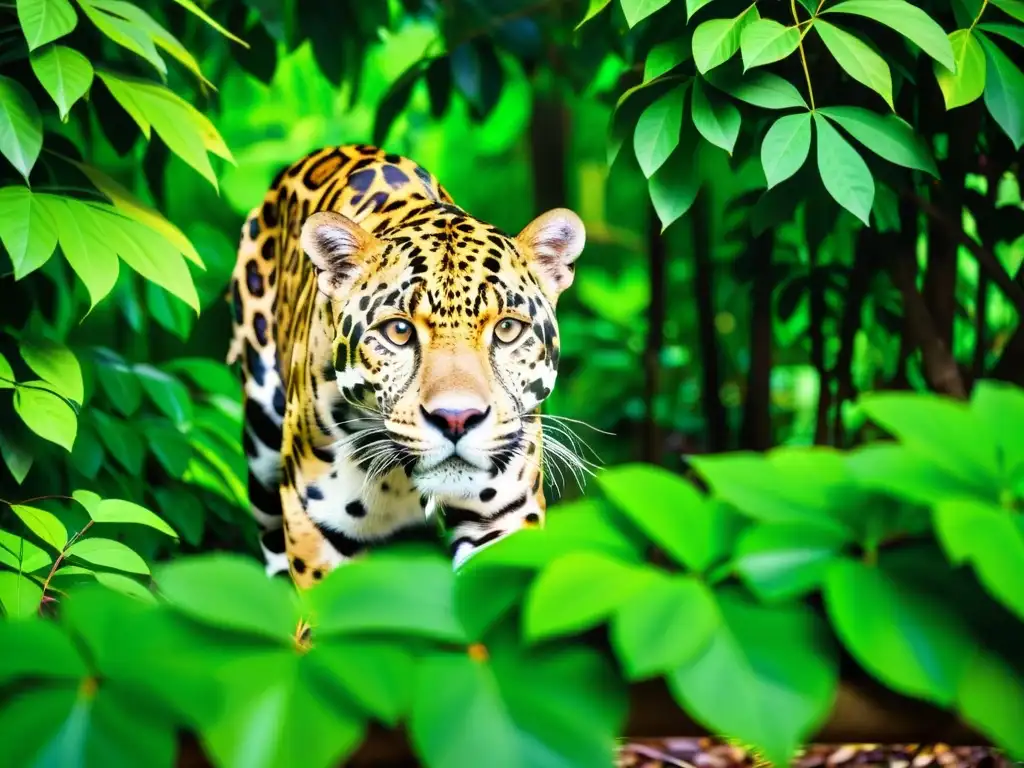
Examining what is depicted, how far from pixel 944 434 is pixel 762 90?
164 centimetres

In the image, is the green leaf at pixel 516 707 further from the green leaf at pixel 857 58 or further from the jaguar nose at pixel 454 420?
the green leaf at pixel 857 58

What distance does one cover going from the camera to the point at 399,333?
3096mm

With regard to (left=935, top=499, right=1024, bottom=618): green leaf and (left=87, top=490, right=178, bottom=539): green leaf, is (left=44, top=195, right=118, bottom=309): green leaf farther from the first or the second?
(left=935, top=499, right=1024, bottom=618): green leaf

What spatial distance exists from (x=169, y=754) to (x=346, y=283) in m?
2.14

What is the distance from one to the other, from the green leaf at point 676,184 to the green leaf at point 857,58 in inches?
16.8

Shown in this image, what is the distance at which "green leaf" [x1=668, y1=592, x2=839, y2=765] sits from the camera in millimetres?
1235

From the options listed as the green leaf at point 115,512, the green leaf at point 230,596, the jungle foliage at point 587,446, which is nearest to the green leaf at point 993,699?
the jungle foliage at point 587,446

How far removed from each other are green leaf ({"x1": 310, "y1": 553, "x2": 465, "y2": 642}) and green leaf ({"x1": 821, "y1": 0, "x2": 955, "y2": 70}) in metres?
1.77

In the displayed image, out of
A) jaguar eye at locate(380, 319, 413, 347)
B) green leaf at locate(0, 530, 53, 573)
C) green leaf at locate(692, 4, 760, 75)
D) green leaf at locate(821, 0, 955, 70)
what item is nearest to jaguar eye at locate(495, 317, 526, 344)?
jaguar eye at locate(380, 319, 413, 347)

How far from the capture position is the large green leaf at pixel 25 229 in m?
2.53

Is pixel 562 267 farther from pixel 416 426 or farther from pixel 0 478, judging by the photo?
pixel 0 478

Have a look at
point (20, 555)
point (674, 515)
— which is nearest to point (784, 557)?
point (674, 515)

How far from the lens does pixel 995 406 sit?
138 centimetres

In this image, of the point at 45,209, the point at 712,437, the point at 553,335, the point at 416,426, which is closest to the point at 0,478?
the point at 45,209
